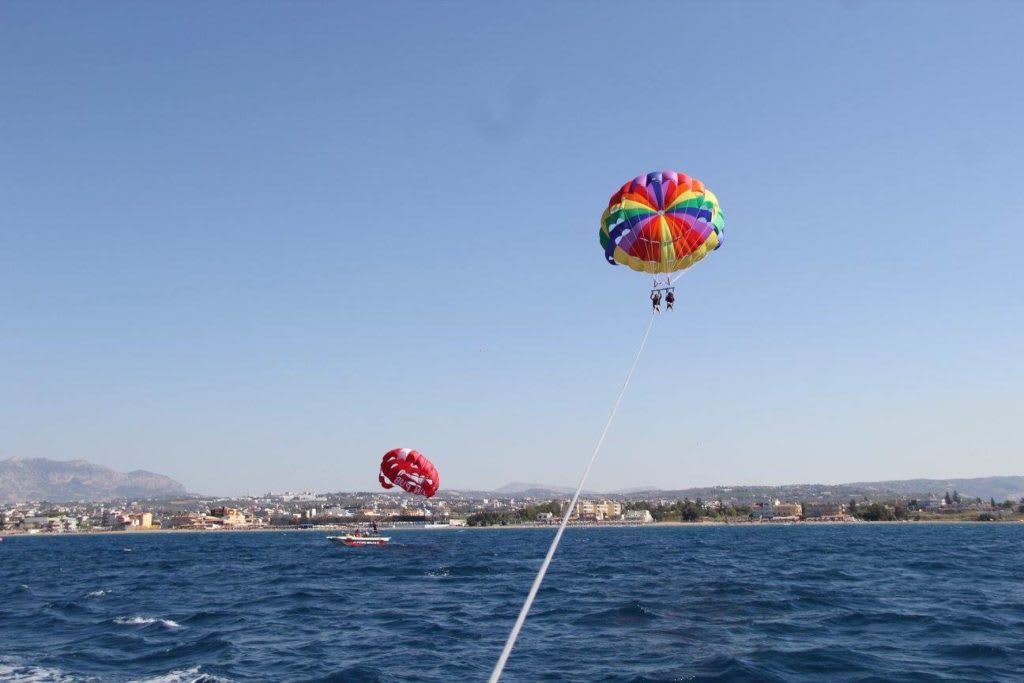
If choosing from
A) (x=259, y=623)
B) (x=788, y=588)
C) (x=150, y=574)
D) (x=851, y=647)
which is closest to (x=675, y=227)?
(x=851, y=647)

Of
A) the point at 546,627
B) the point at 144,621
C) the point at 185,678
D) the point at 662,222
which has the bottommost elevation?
the point at 144,621

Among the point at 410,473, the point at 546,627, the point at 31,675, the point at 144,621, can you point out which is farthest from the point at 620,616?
the point at 410,473

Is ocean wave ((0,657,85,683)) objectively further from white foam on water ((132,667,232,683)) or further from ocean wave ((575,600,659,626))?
ocean wave ((575,600,659,626))

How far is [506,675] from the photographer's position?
16.9 m

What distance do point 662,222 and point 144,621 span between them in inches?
864

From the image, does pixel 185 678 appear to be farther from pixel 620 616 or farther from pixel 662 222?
pixel 662 222

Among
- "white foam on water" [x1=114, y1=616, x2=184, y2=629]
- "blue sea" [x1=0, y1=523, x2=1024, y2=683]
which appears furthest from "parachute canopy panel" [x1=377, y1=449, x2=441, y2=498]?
"white foam on water" [x1=114, y1=616, x2=184, y2=629]

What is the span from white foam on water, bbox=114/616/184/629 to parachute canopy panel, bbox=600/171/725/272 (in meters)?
18.9

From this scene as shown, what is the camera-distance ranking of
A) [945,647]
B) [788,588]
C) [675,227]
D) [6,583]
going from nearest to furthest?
[945,647]
[675,227]
[788,588]
[6,583]

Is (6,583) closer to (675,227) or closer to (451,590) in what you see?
(451,590)

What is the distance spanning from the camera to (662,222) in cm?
2430

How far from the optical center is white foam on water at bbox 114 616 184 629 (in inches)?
1003

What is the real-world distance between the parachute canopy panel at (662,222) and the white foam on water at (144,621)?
62.1 ft

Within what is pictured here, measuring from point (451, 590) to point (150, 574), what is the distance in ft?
83.6
